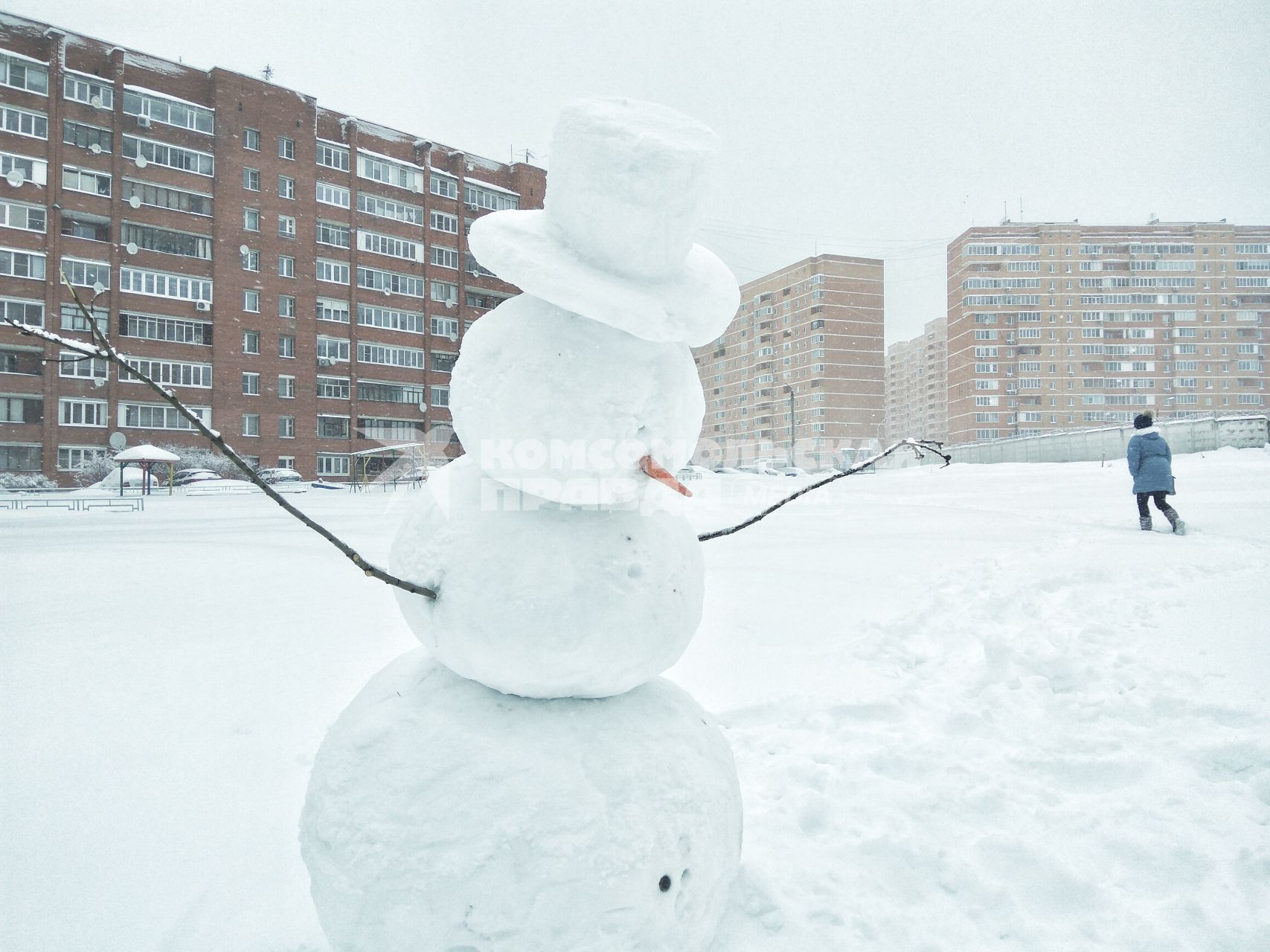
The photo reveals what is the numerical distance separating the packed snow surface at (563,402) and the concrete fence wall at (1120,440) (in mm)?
15968

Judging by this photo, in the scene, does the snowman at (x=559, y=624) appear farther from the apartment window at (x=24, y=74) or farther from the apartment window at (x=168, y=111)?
the apartment window at (x=24, y=74)

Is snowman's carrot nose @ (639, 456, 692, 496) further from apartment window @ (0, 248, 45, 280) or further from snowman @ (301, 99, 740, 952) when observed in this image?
apartment window @ (0, 248, 45, 280)

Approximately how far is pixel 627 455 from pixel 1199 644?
444cm

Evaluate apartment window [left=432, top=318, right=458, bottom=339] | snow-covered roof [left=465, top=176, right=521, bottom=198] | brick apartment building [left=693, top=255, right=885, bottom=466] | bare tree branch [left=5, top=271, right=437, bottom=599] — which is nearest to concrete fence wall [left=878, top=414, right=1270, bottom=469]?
bare tree branch [left=5, top=271, right=437, bottom=599]

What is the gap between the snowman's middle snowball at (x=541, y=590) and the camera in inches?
59.9

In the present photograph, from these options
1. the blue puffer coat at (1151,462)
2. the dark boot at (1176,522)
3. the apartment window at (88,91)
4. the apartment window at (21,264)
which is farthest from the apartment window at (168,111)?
the dark boot at (1176,522)

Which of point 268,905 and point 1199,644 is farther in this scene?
point 1199,644

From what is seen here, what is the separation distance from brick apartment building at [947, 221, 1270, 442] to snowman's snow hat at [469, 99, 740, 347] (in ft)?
215

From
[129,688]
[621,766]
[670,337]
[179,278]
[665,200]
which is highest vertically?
[179,278]

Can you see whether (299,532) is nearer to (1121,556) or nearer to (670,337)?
(670,337)

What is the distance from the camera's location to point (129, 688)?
3350 millimetres

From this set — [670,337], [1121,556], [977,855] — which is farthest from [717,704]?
[1121,556]

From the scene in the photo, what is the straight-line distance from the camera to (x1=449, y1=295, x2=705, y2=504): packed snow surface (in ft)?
4.96

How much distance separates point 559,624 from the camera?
1513 mm
